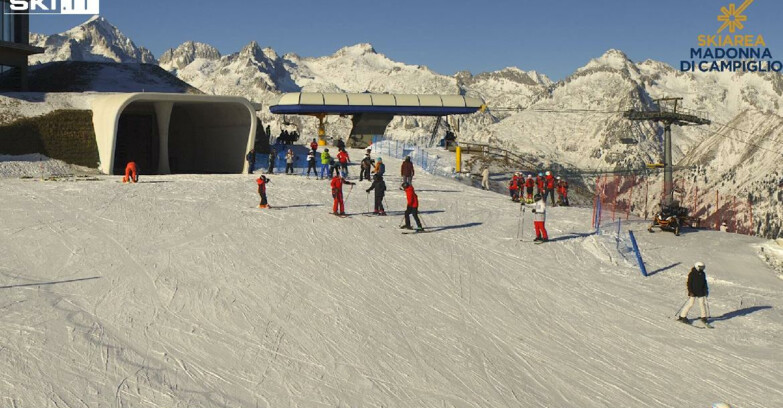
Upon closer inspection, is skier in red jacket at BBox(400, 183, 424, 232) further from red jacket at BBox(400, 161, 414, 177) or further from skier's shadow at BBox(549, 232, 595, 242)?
red jacket at BBox(400, 161, 414, 177)

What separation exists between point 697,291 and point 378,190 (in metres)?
9.78

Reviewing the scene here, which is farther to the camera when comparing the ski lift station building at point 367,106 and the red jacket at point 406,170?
the ski lift station building at point 367,106

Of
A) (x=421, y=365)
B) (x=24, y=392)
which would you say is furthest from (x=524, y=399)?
(x=24, y=392)

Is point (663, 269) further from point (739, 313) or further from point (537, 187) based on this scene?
point (537, 187)

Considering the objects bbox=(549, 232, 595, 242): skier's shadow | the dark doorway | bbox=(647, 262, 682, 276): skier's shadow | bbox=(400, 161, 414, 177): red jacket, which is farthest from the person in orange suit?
bbox=(647, 262, 682, 276): skier's shadow

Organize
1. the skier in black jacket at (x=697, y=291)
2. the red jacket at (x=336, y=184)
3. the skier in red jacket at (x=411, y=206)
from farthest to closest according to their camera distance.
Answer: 1. the red jacket at (x=336, y=184)
2. the skier in red jacket at (x=411, y=206)
3. the skier in black jacket at (x=697, y=291)

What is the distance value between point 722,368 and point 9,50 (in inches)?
1778

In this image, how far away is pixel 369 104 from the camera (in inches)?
1871

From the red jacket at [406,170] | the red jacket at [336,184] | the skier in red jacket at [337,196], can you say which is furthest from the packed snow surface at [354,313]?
the red jacket at [406,170]

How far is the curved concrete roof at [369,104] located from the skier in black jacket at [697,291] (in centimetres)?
3431

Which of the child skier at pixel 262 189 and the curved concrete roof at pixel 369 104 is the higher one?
the curved concrete roof at pixel 369 104

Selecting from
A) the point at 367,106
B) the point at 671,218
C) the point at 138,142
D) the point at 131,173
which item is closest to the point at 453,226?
the point at 671,218

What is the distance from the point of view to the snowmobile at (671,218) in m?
22.8

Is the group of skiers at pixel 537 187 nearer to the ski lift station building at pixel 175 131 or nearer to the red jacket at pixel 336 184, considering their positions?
the red jacket at pixel 336 184
